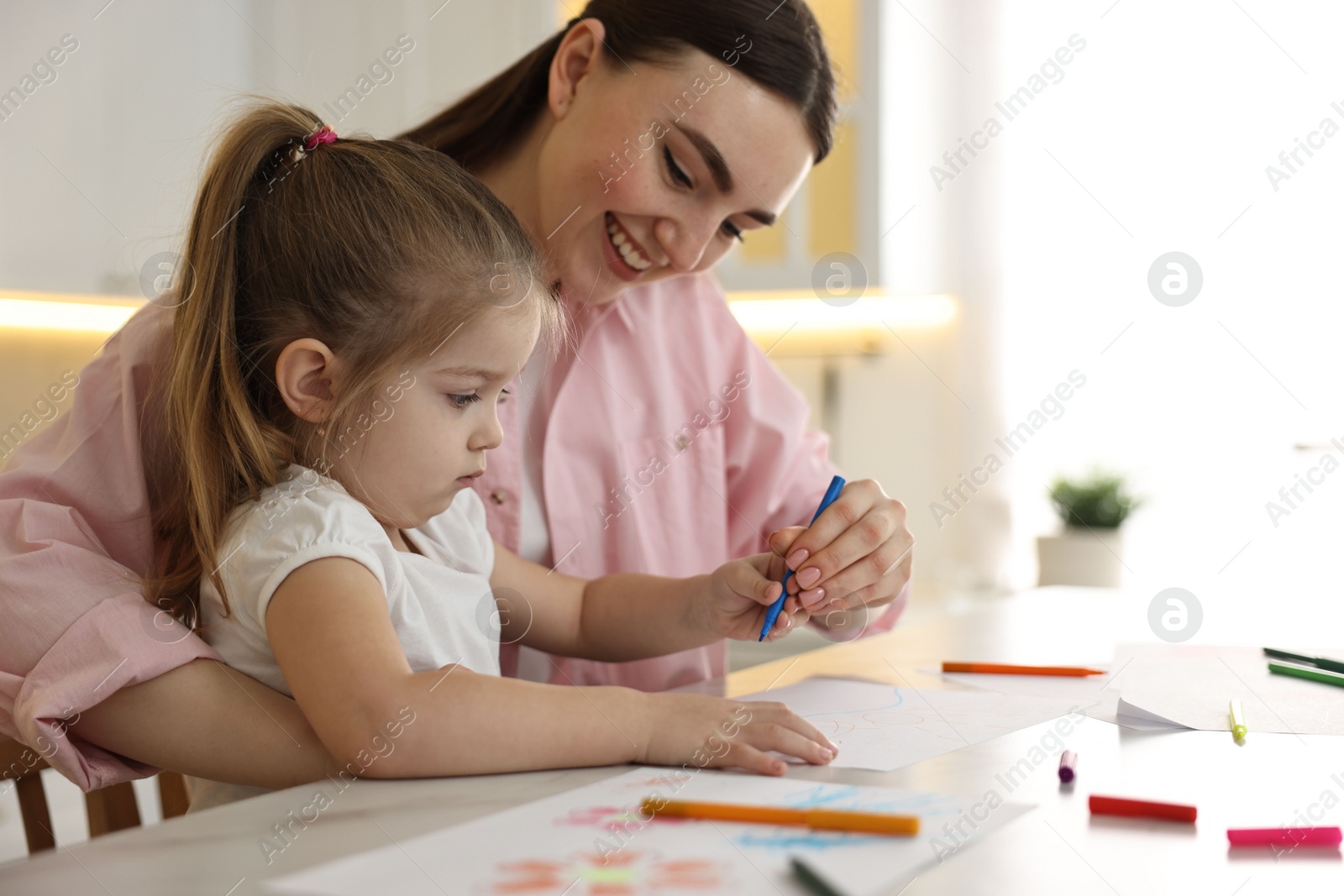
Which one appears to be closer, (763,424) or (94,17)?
(763,424)

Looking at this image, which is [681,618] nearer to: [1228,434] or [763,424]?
[763,424]

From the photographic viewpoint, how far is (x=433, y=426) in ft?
2.64

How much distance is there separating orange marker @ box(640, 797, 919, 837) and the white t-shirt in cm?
26

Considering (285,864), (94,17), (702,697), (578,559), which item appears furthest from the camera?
(94,17)

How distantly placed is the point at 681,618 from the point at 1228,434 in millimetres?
2113

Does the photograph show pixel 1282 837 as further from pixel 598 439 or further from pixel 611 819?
pixel 598 439

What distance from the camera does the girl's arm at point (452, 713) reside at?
656 mm

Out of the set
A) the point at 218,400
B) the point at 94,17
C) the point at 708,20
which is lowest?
the point at 218,400

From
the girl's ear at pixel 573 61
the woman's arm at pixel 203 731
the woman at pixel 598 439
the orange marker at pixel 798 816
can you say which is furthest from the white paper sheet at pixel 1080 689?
the girl's ear at pixel 573 61

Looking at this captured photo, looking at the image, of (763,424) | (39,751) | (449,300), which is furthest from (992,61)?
(39,751)

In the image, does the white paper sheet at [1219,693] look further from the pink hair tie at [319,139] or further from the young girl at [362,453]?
the pink hair tie at [319,139]

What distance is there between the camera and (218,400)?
82 cm

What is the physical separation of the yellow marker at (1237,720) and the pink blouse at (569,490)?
0.39m

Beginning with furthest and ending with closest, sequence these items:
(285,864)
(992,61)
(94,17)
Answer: (992,61) → (94,17) → (285,864)
